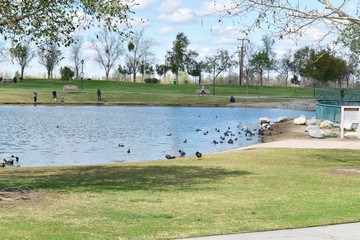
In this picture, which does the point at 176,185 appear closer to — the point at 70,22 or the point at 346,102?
the point at 70,22

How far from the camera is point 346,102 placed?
43688 millimetres

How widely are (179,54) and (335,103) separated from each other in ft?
279

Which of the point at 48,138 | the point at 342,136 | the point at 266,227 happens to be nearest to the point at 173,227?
the point at 266,227

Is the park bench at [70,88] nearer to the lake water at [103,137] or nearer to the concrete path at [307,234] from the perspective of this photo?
the lake water at [103,137]

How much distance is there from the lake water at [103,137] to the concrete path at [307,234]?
16443 millimetres

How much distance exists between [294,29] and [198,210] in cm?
759

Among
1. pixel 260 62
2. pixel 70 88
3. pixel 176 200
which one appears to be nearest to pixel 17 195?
pixel 176 200

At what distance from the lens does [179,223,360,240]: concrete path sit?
8.79m

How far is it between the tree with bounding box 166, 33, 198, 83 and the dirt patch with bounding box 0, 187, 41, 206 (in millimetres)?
117186

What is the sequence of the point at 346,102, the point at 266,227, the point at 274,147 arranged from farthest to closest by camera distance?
the point at 346,102 → the point at 274,147 → the point at 266,227

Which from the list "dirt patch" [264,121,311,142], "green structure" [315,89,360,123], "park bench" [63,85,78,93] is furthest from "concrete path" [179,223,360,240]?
"park bench" [63,85,78,93]

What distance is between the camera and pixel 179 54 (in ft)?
426

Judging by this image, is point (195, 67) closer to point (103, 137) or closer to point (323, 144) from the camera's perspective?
point (103, 137)

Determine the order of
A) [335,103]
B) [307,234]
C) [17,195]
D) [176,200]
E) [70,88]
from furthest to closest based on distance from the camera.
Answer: [70,88] < [335,103] < [17,195] < [176,200] < [307,234]
